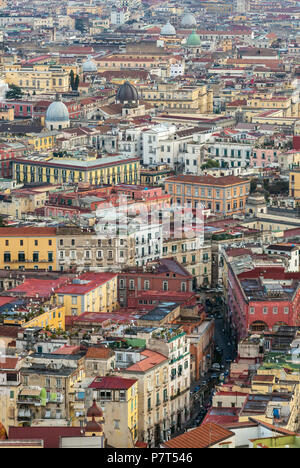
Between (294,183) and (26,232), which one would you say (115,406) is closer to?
(26,232)

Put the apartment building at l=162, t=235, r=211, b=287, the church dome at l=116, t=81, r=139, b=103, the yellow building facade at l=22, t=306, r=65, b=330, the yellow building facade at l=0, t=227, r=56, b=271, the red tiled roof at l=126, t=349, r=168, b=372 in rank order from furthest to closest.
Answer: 1. the church dome at l=116, t=81, r=139, b=103
2. the apartment building at l=162, t=235, r=211, b=287
3. the yellow building facade at l=0, t=227, r=56, b=271
4. the yellow building facade at l=22, t=306, r=65, b=330
5. the red tiled roof at l=126, t=349, r=168, b=372

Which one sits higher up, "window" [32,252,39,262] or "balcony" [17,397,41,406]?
"balcony" [17,397,41,406]

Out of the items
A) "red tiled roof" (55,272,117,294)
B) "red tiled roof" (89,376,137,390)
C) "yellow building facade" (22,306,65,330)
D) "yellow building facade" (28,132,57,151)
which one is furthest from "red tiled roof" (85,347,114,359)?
"yellow building facade" (28,132,57,151)

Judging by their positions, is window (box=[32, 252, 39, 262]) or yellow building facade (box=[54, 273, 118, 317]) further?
window (box=[32, 252, 39, 262])

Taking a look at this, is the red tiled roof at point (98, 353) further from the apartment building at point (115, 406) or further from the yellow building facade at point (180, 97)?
the yellow building facade at point (180, 97)

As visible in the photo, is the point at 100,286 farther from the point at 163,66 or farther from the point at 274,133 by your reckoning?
the point at 163,66

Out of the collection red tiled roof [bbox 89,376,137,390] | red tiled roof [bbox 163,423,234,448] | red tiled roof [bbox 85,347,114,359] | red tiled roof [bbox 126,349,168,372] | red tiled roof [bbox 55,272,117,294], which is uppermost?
red tiled roof [bbox 163,423,234,448]

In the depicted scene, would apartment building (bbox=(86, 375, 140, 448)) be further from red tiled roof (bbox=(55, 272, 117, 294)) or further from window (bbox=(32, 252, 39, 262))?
window (bbox=(32, 252, 39, 262))

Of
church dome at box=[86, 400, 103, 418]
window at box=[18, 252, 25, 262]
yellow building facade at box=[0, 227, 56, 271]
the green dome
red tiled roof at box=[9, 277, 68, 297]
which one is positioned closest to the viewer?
church dome at box=[86, 400, 103, 418]
